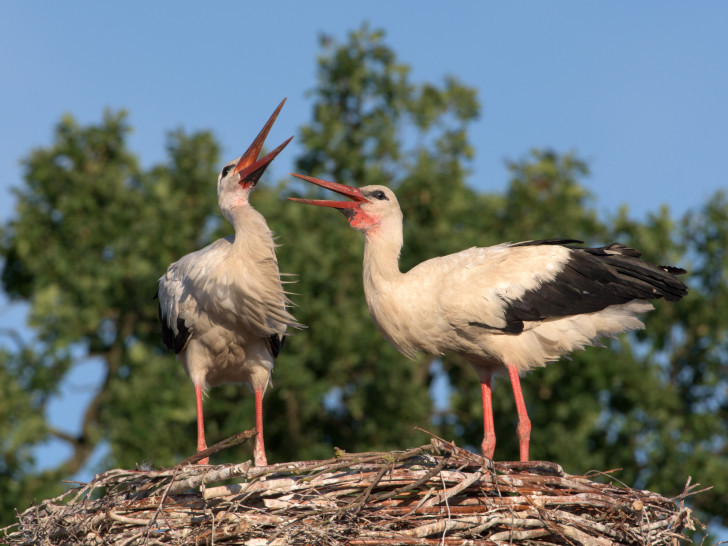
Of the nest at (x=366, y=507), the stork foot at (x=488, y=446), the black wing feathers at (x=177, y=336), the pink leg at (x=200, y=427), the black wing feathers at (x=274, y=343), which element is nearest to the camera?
the nest at (x=366, y=507)

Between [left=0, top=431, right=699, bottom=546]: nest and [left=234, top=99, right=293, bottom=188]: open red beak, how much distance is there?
8.17 ft

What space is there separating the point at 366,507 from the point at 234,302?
2.04m

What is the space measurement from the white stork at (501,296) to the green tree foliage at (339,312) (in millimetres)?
6955

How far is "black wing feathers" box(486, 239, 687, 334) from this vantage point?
7.06 m

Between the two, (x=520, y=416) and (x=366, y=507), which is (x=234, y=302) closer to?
(x=366, y=507)

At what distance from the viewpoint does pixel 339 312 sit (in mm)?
15492

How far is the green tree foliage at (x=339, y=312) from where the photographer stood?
14930 mm

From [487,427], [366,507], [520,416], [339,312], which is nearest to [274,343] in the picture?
[487,427]

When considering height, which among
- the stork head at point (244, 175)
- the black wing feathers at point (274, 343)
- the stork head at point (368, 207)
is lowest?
the black wing feathers at point (274, 343)

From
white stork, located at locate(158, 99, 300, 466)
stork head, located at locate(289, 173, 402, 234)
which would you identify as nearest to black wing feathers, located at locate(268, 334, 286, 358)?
white stork, located at locate(158, 99, 300, 466)

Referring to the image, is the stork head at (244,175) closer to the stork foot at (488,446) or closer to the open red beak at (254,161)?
the open red beak at (254,161)

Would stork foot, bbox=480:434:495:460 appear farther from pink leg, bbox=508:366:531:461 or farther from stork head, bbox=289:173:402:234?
stork head, bbox=289:173:402:234

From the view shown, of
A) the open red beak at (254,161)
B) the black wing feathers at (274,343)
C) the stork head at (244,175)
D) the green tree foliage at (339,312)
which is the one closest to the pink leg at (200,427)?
the black wing feathers at (274,343)

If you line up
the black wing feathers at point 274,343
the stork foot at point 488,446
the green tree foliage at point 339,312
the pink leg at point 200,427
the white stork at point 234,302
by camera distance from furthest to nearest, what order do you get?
the green tree foliage at point 339,312 < the black wing feathers at point 274,343 < the pink leg at point 200,427 < the white stork at point 234,302 < the stork foot at point 488,446
